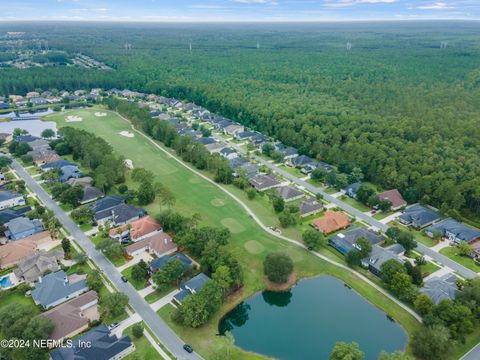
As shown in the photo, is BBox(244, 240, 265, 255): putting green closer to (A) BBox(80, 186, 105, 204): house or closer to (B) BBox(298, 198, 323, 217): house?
(B) BBox(298, 198, 323, 217): house

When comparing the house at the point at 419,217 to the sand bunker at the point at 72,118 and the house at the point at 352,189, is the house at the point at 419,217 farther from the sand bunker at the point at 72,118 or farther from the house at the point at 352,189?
the sand bunker at the point at 72,118

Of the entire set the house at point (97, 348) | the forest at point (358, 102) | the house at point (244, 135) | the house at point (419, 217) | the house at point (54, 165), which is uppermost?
the forest at point (358, 102)

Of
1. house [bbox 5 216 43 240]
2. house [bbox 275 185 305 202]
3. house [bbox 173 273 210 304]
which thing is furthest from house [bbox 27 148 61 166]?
house [bbox 173 273 210 304]

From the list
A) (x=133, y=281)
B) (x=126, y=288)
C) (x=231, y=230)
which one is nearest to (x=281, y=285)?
(x=231, y=230)

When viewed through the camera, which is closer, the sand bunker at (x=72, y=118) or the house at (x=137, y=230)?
the house at (x=137, y=230)

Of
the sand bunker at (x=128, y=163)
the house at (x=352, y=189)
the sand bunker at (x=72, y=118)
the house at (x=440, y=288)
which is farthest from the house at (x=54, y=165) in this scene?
the house at (x=440, y=288)
